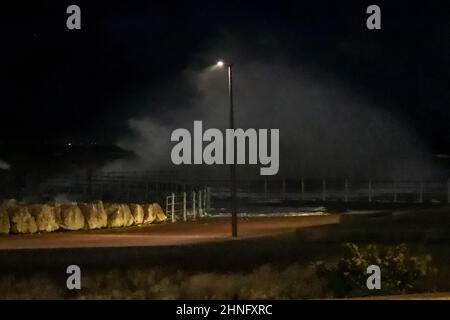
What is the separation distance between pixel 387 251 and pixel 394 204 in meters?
22.3

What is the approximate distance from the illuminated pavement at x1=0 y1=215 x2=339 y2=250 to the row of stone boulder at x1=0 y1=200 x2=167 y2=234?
2.16ft

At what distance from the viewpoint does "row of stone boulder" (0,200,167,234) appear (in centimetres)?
3017

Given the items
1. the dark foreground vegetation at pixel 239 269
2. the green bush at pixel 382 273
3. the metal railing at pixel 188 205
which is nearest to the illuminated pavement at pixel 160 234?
the metal railing at pixel 188 205

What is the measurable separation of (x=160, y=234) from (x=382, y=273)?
38.9 ft

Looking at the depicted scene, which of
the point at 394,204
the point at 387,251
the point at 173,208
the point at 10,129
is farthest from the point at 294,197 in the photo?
the point at 387,251

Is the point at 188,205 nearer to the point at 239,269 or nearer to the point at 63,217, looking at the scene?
the point at 63,217

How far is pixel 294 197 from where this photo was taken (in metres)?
49.2

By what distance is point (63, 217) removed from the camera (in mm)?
31266

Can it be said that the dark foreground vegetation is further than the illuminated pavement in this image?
No

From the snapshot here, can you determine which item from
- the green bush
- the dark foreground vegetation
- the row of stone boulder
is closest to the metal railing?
the row of stone boulder

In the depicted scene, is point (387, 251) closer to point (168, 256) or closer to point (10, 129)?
point (168, 256)

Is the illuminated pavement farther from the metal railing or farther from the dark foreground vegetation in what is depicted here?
the dark foreground vegetation

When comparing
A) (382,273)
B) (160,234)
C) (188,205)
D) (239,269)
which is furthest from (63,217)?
(382,273)

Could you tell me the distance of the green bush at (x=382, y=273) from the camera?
1816cm
